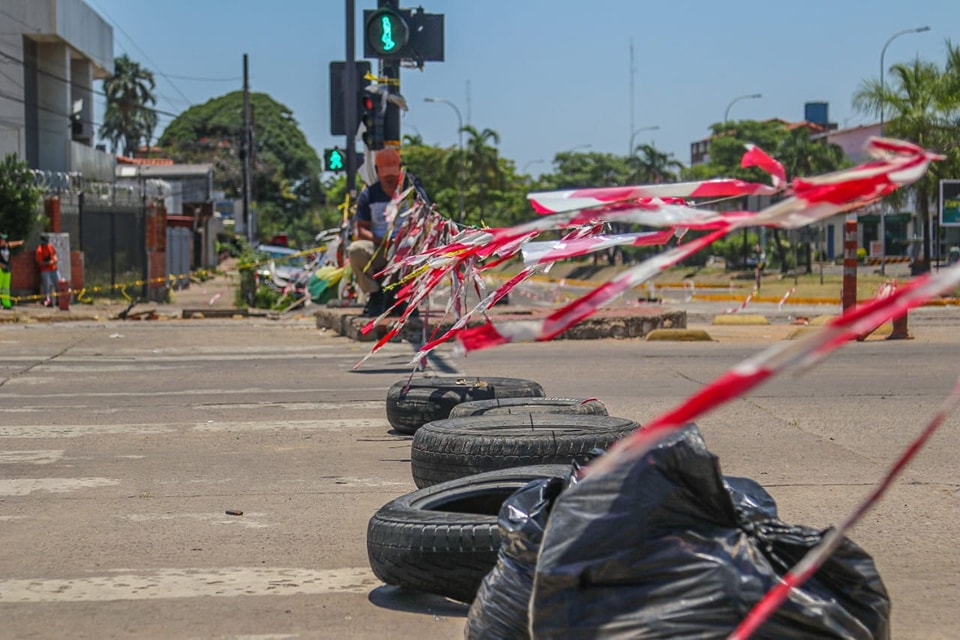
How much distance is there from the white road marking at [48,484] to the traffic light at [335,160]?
53.5 ft

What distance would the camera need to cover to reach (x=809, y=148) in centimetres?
6262

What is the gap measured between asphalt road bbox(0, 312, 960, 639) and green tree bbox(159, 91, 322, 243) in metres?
87.7

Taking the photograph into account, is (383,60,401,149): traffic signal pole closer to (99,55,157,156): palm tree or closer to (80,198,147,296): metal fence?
(80,198,147,296): metal fence

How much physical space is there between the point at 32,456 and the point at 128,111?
12153 cm

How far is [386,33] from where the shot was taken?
55.6 feet

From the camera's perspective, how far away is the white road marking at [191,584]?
472cm

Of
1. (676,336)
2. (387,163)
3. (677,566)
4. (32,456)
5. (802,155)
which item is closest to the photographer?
(677,566)

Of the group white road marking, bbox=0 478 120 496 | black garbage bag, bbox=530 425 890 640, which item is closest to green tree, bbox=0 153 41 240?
white road marking, bbox=0 478 120 496

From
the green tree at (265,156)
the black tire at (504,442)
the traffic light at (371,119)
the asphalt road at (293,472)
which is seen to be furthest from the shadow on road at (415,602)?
the green tree at (265,156)

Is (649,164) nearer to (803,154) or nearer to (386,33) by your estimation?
(803,154)

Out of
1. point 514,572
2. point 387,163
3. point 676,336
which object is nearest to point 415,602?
point 514,572

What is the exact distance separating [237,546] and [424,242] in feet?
25.2

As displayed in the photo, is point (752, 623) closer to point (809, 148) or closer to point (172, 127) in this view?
point (809, 148)

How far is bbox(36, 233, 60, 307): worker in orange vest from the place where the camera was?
89.7 ft
